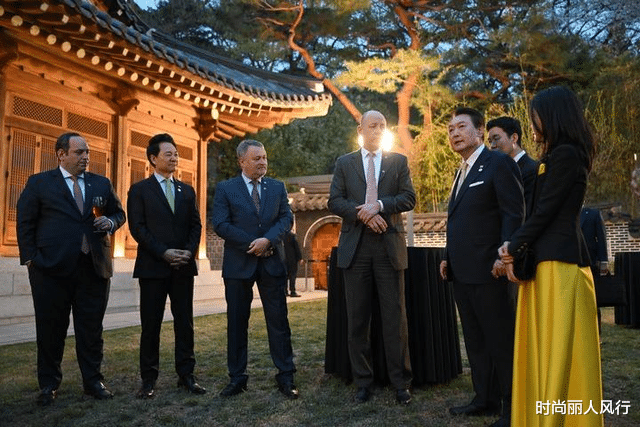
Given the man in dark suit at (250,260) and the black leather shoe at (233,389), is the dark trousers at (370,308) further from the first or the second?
the black leather shoe at (233,389)

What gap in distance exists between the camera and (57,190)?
374 centimetres

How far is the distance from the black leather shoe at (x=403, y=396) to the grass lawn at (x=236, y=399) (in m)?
0.05

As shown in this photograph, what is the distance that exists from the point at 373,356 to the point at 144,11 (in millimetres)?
20217

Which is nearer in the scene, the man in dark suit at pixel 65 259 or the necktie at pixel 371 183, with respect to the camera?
the man in dark suit at pixel 65 259

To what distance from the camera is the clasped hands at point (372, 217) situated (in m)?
3.54

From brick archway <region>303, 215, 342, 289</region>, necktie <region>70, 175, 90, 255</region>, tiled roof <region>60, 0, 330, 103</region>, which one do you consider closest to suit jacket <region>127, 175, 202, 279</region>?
necktie <region>70, 175, 90, 255</region>

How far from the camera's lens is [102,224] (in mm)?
3756

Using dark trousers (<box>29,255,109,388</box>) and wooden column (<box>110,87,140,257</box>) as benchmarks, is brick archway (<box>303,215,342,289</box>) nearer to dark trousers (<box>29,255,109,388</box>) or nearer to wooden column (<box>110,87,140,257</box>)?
wooden column (<box>110,87,140,257</box>)

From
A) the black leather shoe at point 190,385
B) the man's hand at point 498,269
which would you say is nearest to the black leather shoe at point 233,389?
the black leather shoe at point 190,385

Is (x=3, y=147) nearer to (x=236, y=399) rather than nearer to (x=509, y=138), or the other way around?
(x=236, y=399)

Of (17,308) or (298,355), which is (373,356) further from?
(17,308)

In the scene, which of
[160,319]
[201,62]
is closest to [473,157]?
[160,319]

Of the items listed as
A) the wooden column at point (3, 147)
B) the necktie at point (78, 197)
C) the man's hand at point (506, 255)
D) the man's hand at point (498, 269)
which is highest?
the wooden column at point (3, 147)

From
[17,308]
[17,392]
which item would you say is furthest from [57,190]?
[17,308]
